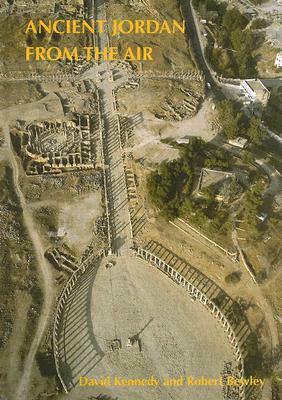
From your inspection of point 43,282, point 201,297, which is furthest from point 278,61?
point 43,282

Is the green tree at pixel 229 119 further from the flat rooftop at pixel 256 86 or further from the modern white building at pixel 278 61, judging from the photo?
the modern white building at pixel 278 61

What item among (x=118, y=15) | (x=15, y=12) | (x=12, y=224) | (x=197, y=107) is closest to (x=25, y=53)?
(x=15, y=12)

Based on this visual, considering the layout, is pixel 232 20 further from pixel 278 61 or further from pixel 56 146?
pixel 56 146

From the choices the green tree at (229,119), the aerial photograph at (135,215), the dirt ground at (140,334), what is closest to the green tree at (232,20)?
the aerial photograph at (135,215)

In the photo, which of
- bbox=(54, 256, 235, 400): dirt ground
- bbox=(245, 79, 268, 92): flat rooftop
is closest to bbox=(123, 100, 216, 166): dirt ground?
bbox=(245, 79, 268, 92): flat rooftop

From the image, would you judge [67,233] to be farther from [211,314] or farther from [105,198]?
[211,314]

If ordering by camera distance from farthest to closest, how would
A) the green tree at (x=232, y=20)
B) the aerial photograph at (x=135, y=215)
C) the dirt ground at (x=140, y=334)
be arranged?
the green tree at (x=232, y=20) → the aerial photograph at (x=135, y=215) → the dirt ground at (x=140, y=334)
